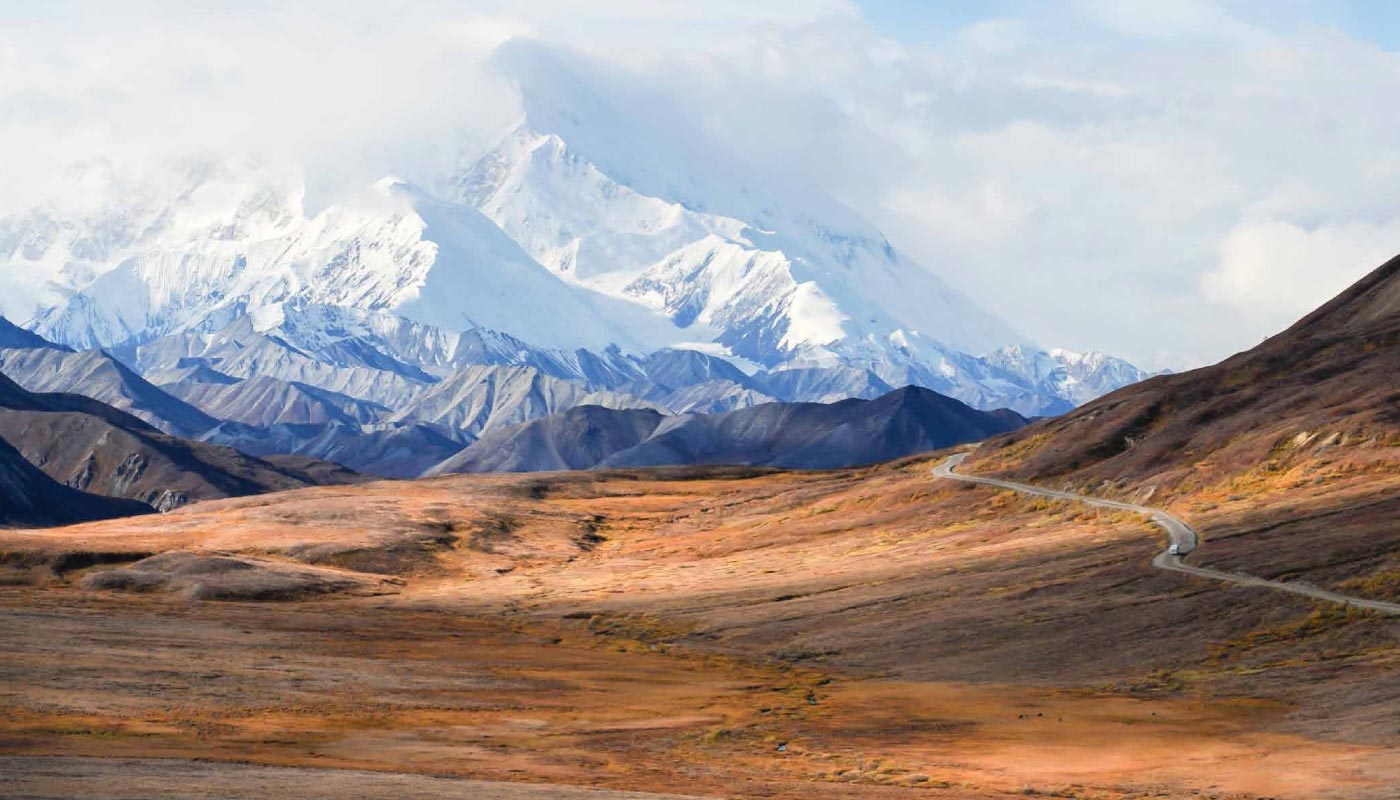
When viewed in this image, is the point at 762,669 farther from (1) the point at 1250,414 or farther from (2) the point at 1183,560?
(1) the point at 1250,414

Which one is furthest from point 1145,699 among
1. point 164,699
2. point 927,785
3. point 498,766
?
point 164,699

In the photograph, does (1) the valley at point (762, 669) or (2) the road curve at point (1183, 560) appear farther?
(2) the road curve at point (1183, 560)

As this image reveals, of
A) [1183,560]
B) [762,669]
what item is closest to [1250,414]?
[1183,560]

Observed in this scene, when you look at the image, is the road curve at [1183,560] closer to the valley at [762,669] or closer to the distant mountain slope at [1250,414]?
the valley at [762,669]

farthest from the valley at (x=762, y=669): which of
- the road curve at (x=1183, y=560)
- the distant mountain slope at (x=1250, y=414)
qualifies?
the distant mountain slope at (x=1250, y=414)

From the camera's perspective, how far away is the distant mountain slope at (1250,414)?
11950cm

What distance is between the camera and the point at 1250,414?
13338 cm

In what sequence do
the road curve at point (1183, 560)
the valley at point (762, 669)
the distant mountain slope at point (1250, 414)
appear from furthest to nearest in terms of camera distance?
the distant mountain slope at point (1250, 414) < the road curve at point (1183, 560) < the valley at point (762, 669)

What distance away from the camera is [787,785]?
5175cm

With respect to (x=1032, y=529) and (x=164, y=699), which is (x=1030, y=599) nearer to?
(x=1032, y=529)

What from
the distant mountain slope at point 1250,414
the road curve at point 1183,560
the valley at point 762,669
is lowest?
the valley at point 762,669

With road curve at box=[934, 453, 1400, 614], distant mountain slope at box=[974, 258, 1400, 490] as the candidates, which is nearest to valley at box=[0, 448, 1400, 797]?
road curve at box=[934, 453, 1400, 614]

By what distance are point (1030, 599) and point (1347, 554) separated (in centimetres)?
1670

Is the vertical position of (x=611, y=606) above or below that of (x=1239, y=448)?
below
